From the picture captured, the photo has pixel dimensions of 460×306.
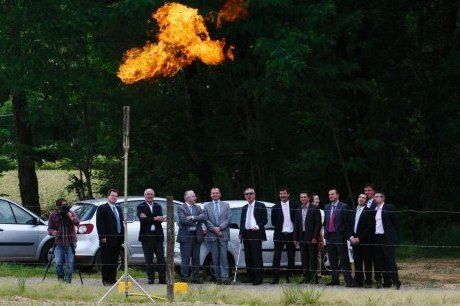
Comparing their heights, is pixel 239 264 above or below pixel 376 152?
below

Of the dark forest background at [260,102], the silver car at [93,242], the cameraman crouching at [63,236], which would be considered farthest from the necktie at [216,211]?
the dark forest background at [260,102]

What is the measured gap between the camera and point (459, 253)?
98.7 ft

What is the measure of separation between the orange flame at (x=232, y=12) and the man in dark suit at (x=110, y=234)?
867 cm

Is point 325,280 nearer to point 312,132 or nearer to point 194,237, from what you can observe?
point 194,237

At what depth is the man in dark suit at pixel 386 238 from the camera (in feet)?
67.1

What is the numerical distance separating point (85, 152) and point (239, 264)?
11.4 m

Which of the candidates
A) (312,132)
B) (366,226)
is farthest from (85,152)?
(366,226)

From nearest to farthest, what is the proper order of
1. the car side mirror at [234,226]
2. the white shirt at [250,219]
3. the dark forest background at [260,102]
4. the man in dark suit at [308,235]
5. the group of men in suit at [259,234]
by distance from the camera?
the group of men in suit at [259,234]
the man in dark suit at [308,235]
the white shirt at [250,219]
the car side mirror at [234,226]
the dark forest background at [260,102]

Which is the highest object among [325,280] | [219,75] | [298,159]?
[219,75]

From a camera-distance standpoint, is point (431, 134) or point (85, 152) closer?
point (85, 152)

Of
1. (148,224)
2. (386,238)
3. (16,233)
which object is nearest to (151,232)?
(148,224)

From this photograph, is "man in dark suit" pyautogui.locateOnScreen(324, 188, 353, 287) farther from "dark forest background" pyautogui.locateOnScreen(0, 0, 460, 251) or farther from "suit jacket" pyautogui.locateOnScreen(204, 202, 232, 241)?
"dark forest background" pyautogui.locateOnScreen(0, 0, 460, 251)

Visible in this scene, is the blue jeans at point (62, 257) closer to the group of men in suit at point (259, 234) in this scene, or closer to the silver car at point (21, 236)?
the group of men in suit at point (259, 234)

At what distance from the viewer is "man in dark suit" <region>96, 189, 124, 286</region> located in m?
21.3
